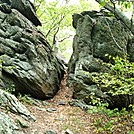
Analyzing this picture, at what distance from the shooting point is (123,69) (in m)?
7.63

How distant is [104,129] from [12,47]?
6885mm

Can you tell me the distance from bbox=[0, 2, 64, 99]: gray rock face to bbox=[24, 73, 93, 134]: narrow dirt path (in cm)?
105

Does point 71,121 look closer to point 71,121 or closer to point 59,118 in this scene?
point 71,121

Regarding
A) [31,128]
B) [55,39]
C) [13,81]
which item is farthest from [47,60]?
[55,39]

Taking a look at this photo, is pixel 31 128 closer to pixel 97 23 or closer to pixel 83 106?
pixel 83 106

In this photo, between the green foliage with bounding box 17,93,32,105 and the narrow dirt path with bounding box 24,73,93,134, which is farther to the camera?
the green foliage with bounding box 17,93,32,105

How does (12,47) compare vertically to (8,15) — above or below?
below

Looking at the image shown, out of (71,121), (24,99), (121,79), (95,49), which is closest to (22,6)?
(95,49)

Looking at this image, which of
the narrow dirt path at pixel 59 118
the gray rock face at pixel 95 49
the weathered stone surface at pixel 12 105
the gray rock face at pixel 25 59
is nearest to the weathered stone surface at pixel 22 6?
the gray rock face at pixel 25 59

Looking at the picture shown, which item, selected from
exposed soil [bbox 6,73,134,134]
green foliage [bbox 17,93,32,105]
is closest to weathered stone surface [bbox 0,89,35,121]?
exposed soil [bbox 6,73,134,134]

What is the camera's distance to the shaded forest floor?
26.1 feet

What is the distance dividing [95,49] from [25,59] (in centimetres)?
409

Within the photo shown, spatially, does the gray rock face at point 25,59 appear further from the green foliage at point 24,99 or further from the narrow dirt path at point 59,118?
the narrow dirt path at point 59,118

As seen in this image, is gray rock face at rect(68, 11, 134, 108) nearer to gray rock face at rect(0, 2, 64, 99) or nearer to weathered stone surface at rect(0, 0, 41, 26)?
gray rock face at rect(0, 2, 64, 99)
